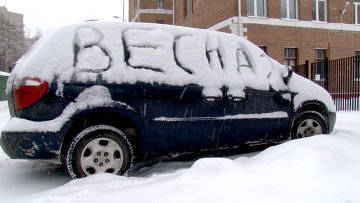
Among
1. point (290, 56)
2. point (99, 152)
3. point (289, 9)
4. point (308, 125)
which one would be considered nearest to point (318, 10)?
point (289, 9)

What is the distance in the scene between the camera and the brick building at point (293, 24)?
1825 centimetres

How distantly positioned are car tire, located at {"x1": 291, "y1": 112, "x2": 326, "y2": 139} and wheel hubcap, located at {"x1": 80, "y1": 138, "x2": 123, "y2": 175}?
2517 mm

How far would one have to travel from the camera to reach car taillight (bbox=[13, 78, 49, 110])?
295cm

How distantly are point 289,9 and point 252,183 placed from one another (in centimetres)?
1927

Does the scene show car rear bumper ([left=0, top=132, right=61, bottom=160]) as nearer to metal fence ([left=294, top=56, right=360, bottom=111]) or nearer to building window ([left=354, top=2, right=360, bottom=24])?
metal fence ([left=294, top=56, right=360, bottom=111])

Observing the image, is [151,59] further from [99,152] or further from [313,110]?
[313,110]

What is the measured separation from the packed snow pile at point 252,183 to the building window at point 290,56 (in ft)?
57.5

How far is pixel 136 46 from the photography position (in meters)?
3.51

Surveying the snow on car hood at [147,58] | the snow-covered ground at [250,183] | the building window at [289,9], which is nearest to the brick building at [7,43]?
the building window at [289,9]

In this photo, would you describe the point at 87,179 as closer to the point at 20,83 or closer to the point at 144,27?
the point at 20,83

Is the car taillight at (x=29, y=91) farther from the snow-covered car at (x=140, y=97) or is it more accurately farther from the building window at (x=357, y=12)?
the building window at (x=357, y=12)

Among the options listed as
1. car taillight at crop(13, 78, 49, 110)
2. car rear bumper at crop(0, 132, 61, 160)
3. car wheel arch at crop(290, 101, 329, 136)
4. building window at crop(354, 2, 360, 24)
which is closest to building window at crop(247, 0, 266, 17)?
building window at crop(354, 2, 360, 24)

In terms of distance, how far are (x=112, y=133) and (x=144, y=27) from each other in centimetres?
137

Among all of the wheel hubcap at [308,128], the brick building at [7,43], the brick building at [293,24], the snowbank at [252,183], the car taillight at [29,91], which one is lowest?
the snowbank at [252,183]
